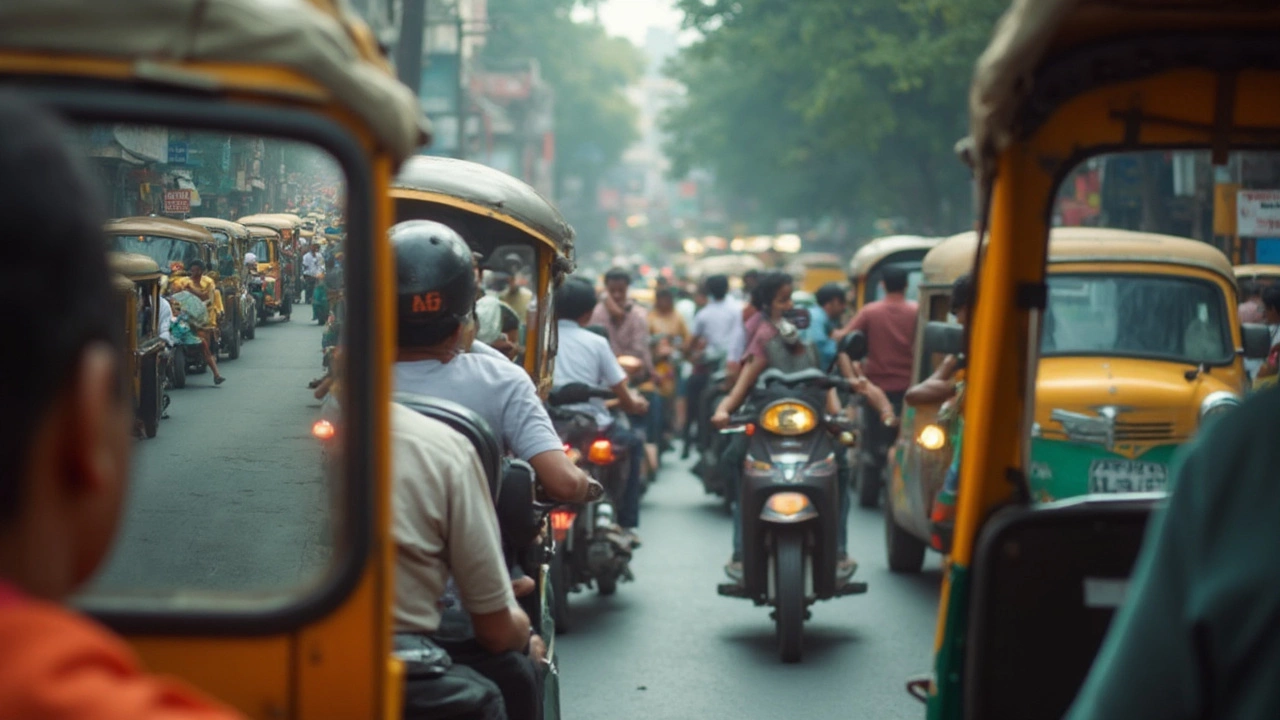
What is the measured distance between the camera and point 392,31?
9.02 feet

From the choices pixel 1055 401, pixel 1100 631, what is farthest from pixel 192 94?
pixel 1055 401

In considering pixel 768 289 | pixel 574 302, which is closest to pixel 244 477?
pixel 574 302

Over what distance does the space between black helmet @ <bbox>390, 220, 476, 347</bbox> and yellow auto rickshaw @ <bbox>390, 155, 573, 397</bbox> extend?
6.92ft

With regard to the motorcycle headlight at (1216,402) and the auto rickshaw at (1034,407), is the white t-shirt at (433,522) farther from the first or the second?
the motorcycle headlight at (1216,402)

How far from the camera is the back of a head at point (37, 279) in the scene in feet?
4.40

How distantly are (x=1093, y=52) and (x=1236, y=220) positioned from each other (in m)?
9.75

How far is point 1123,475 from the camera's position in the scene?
8023mm

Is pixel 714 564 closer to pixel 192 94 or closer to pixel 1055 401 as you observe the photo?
pixel 1055 401

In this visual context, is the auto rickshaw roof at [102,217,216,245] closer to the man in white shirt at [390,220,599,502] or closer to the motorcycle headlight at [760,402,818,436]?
the man in white shirt at [390,220,599,502]

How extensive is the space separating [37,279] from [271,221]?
57.6 inches

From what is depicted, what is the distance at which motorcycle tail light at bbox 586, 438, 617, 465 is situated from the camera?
9.12m

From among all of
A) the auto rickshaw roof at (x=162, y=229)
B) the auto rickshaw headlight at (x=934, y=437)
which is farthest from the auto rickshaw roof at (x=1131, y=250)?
the auto rickshaw roof at (x=162, y=229)

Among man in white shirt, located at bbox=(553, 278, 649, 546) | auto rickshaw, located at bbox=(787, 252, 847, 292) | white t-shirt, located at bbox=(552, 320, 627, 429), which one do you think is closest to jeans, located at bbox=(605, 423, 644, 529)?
man in white shirt, located at bbox=(553, 278, 649, 546)

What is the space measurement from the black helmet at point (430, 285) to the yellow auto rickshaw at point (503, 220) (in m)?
2.11
